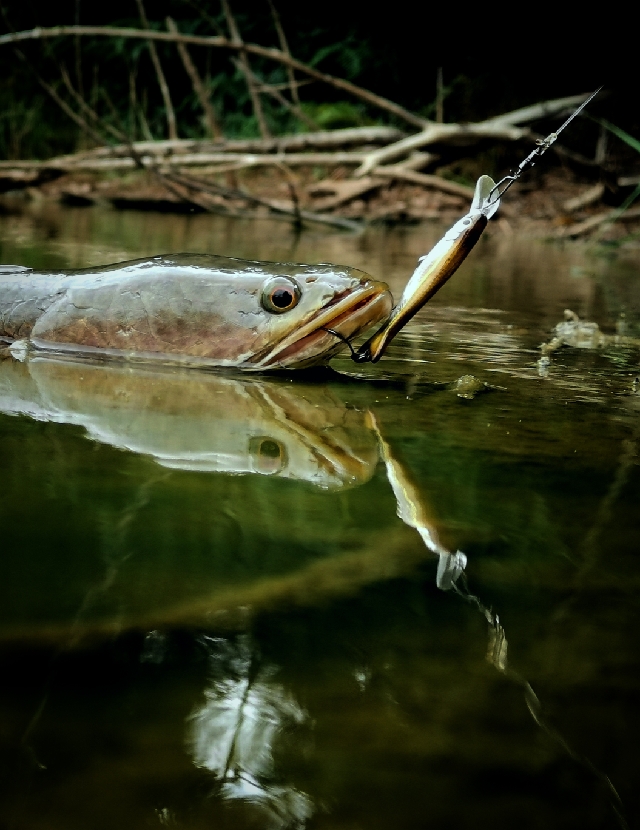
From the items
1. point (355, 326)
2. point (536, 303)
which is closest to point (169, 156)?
point (536, 303)

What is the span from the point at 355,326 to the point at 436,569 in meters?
1.20

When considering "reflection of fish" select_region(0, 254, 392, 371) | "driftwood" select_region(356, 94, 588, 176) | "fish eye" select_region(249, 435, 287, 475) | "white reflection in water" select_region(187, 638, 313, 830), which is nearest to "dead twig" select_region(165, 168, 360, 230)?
"driftwood" select_region(356, 94, 588, 176)

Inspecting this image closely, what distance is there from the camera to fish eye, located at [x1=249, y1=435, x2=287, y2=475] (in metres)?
1.68

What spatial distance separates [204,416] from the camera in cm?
202

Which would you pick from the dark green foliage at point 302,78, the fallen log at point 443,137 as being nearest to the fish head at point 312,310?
the fallen log at point 443,137

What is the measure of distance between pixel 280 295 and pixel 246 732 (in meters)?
1.64

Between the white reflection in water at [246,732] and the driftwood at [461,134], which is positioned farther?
the driftwood at [461,134]

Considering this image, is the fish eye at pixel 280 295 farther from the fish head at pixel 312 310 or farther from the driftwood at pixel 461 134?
the driftwood at pixel 461 134

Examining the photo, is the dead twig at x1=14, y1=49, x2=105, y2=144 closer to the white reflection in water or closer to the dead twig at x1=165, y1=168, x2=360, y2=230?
the dead twig at x1=165, y1=168, x2=360, y2=230

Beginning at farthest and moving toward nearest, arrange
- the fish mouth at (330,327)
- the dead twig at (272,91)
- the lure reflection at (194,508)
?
the dead twig at (272,91)
the fish mouth at (330,327)
the lure reflection at (194,508)

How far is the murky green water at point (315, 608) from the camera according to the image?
81 cm

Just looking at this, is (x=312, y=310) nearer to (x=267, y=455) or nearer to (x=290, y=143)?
(x=267, y=455)

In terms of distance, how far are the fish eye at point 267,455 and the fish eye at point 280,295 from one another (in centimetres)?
62

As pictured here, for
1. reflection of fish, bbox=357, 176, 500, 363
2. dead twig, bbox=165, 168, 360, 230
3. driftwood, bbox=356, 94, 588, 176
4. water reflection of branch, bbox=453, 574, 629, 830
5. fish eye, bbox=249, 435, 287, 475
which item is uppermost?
driftwood, bbox=356, 94, 588, 176
